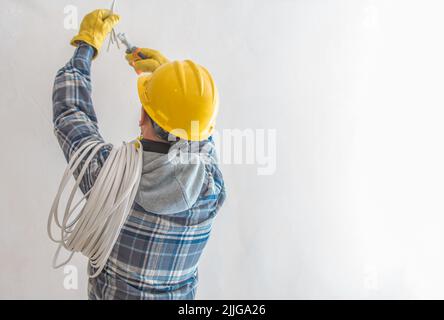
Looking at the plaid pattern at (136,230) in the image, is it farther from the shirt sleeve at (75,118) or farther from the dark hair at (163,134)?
the dark hair at (163,134)

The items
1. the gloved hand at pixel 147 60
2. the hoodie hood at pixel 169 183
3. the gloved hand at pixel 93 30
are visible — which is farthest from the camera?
the gloved hand at pixel 147 60

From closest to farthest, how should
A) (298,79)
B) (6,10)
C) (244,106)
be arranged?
(6,10) < (244,106) < (298,79)

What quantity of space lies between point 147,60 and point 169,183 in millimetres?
Answer: 441

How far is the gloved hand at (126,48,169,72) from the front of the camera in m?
1.04

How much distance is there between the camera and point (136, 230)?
0.82 m

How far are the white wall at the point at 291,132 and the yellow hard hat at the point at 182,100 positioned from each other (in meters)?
0.42

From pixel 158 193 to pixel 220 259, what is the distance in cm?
79

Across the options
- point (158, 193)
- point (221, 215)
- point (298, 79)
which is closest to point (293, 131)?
point (298, 79)

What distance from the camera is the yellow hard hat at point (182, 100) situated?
0.82 meters

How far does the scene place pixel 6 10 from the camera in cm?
104

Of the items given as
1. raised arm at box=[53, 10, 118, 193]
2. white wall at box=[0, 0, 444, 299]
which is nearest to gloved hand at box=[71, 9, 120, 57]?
raised arm at box=[53, 10, 118, 193]

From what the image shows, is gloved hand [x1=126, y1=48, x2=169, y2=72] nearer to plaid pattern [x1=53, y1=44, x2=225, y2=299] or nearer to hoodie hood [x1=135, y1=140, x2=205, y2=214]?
plaid pattern [x1=53, y1=44, x2=225, y2=299]

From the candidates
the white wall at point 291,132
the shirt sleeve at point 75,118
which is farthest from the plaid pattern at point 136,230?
the white wall at point 291,132

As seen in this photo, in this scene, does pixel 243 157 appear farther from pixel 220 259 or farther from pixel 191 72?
pixel 191 72
